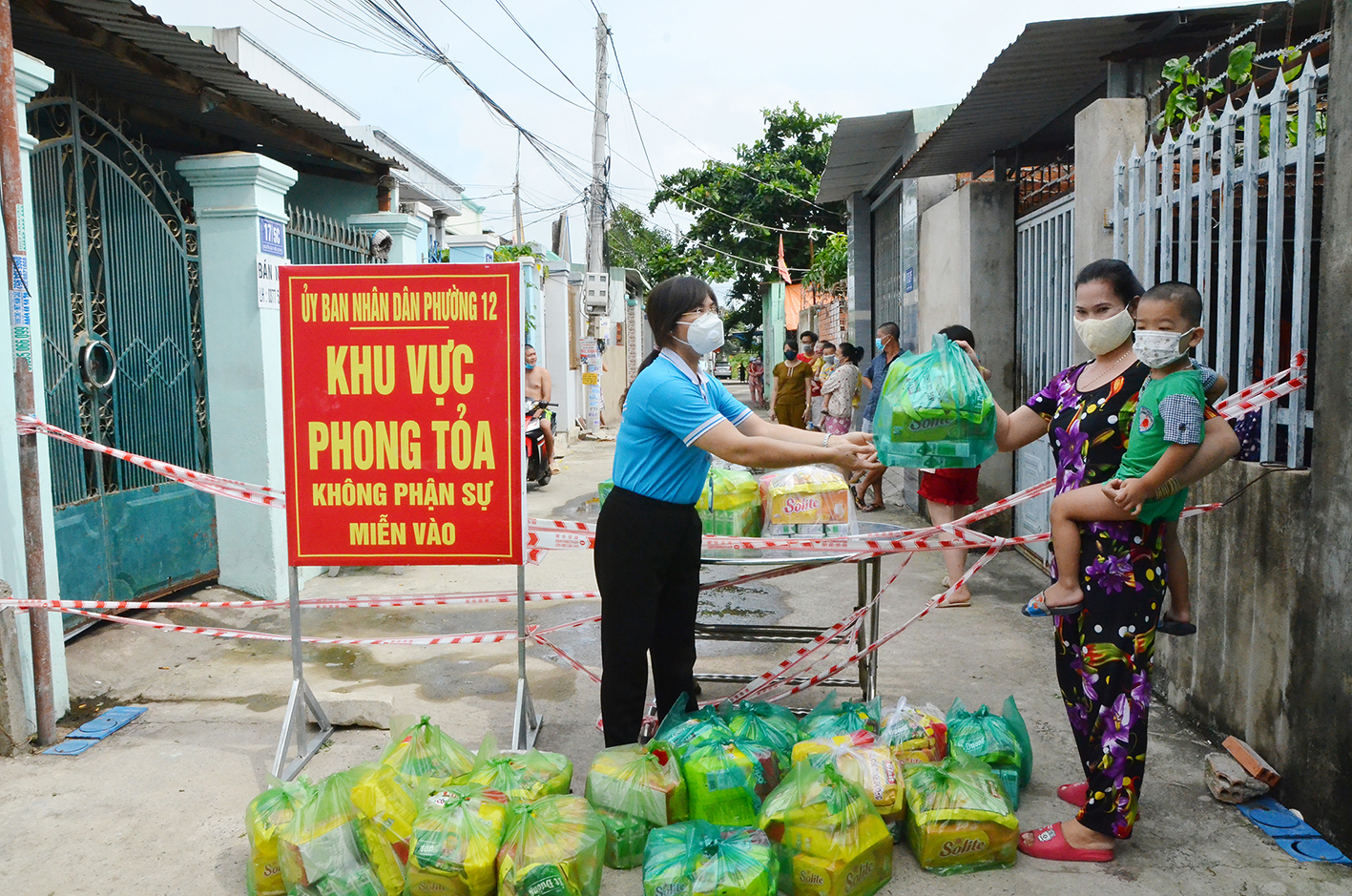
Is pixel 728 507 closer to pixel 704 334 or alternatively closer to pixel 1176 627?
pixel 704 334

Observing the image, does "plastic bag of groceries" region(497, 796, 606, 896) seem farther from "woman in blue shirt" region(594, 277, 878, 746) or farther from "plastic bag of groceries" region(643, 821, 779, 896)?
"woman in blue shirt" region(594, 277, 878, 746)

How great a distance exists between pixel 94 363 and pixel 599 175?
12927 mm

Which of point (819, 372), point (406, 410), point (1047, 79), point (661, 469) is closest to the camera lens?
point (661, 469)

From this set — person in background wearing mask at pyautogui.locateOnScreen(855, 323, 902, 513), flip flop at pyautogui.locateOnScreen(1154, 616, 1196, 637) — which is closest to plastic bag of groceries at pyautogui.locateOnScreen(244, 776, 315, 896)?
flip flop at pyautogui.locateOnScreen(1154, 616, 1196, 637)

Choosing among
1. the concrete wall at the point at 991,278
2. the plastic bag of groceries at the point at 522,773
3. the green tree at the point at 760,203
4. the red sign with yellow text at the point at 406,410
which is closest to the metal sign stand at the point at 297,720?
the red sign with yellow text at the point at 406,410

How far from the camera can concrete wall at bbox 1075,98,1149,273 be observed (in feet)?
16.0

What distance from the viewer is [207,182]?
18.7 ft

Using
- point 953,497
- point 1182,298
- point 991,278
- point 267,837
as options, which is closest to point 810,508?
point 1182,298

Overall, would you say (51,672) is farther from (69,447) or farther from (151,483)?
(151,483)

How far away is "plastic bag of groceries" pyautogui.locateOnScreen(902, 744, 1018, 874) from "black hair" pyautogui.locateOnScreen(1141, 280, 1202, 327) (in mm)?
1493

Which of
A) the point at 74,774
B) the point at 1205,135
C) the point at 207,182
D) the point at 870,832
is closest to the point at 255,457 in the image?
the point at 207,182

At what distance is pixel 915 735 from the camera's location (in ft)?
10.6

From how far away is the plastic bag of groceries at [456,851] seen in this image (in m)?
2.60

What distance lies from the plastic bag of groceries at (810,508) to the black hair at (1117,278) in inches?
47.6
